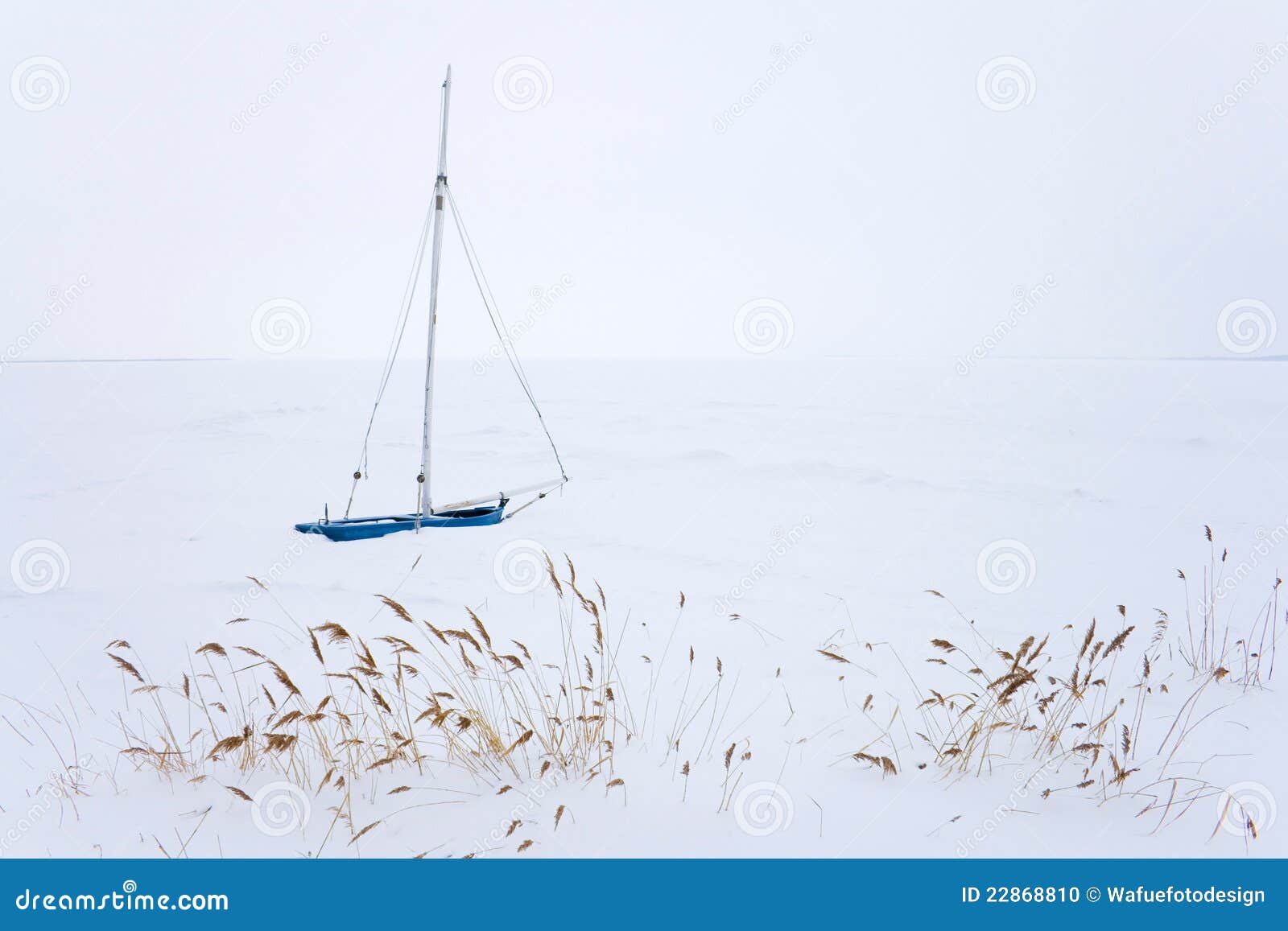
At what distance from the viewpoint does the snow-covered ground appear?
296 centimetres

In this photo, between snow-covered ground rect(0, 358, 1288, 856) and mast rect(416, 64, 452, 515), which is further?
mast rect(416, 64, 452, 515)

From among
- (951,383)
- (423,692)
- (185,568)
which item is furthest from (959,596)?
(951,383)

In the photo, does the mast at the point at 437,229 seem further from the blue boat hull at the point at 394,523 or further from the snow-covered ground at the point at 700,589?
the snow-covered ground at the point at 700,589

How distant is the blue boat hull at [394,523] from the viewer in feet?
Answer: 29.5

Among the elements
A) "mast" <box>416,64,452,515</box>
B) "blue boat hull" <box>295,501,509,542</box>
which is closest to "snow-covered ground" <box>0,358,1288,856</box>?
"blue boat hull" <box>295,501,509,542</box>

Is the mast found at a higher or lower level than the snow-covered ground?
higher

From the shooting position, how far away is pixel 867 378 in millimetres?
47812

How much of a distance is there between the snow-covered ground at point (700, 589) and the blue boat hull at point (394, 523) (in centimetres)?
21

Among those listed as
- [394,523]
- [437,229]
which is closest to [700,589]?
[394,523]

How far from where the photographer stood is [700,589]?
743 cm

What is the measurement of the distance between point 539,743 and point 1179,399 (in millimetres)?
32602

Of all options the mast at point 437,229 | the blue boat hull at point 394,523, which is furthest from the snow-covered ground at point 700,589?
the mast at point 437,229

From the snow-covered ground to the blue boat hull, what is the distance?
208mm

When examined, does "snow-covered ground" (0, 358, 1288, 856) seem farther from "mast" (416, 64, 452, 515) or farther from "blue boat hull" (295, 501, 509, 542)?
"mast" (416, 64, 452, 515)
